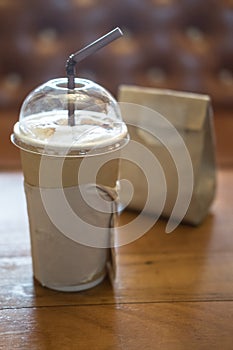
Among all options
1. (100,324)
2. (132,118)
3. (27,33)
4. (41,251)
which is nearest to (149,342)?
(100,324)

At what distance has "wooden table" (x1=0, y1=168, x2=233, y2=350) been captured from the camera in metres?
0.58

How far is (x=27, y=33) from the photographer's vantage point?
1.30m

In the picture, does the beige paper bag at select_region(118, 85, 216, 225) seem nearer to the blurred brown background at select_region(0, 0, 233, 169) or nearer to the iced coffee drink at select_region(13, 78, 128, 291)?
the iced coffee drink at select_region(13, 78, 128, 291)

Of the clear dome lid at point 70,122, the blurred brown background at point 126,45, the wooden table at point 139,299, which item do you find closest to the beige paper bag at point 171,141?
the wooden table at point 139,299

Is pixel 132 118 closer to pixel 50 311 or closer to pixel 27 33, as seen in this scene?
pixel 50 311

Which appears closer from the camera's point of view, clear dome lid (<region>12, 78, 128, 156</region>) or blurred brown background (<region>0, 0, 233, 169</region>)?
clear dome lid (<region>12, 78, 128, 156</region>)

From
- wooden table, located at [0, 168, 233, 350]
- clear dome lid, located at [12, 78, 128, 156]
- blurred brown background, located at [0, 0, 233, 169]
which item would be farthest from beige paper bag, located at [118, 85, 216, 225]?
blurred brown background, located at [0, 0, 233, 169]

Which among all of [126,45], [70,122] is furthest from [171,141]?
[126,45]

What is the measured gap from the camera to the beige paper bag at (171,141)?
2.69 ft

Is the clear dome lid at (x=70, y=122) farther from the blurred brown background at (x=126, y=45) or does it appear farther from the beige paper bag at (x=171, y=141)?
the blurred brown background at (x=126, y=45)

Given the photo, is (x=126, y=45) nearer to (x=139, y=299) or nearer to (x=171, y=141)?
(x=171, y=141)

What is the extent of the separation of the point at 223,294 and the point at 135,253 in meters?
0.16

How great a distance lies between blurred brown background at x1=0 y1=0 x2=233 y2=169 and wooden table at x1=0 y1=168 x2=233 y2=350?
539mm

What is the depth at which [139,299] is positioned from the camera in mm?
654
